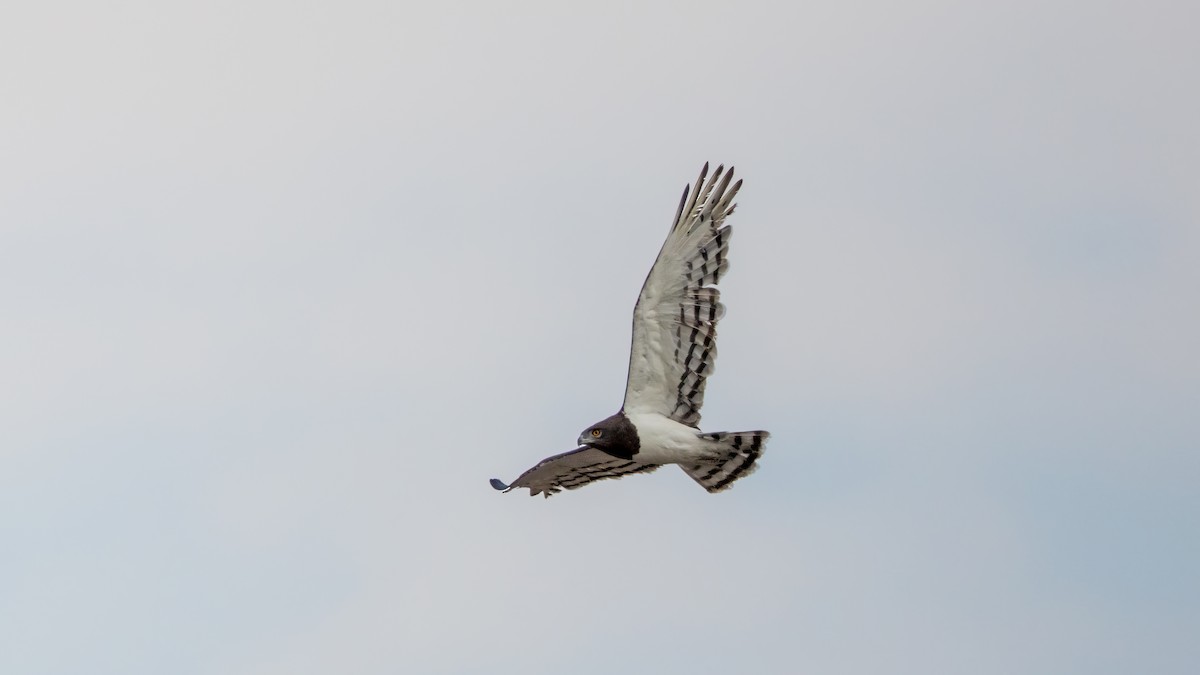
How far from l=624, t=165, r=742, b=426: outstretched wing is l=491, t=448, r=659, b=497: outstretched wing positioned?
1.66 meters

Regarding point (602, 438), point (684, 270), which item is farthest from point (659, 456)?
point (684, 270)

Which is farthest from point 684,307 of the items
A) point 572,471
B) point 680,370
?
point 572,471

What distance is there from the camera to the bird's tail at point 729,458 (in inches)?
1428

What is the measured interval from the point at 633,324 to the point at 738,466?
3.04m

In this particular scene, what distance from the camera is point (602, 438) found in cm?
3600

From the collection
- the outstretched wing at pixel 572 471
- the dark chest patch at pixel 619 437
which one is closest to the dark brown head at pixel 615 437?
the dark chest patch at pixel 619 437

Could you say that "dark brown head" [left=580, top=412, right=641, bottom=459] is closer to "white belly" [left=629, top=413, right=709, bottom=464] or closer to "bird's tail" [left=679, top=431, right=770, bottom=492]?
"white belly" [left=629, top=413, right=709, bottom=464]

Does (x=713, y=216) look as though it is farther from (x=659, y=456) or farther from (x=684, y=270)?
(x=659, y=456)

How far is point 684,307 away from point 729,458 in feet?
9.29

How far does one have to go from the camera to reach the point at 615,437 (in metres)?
35.9

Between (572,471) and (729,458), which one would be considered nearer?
(729,458)

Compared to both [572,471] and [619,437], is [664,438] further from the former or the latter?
[572,471]

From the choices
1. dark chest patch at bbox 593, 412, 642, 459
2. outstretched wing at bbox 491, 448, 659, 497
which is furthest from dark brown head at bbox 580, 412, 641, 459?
outstretched wing at bbox 491, 448, 659, 497

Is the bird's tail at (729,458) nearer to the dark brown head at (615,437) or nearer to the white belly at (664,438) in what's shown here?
the white belly at (664,438)
